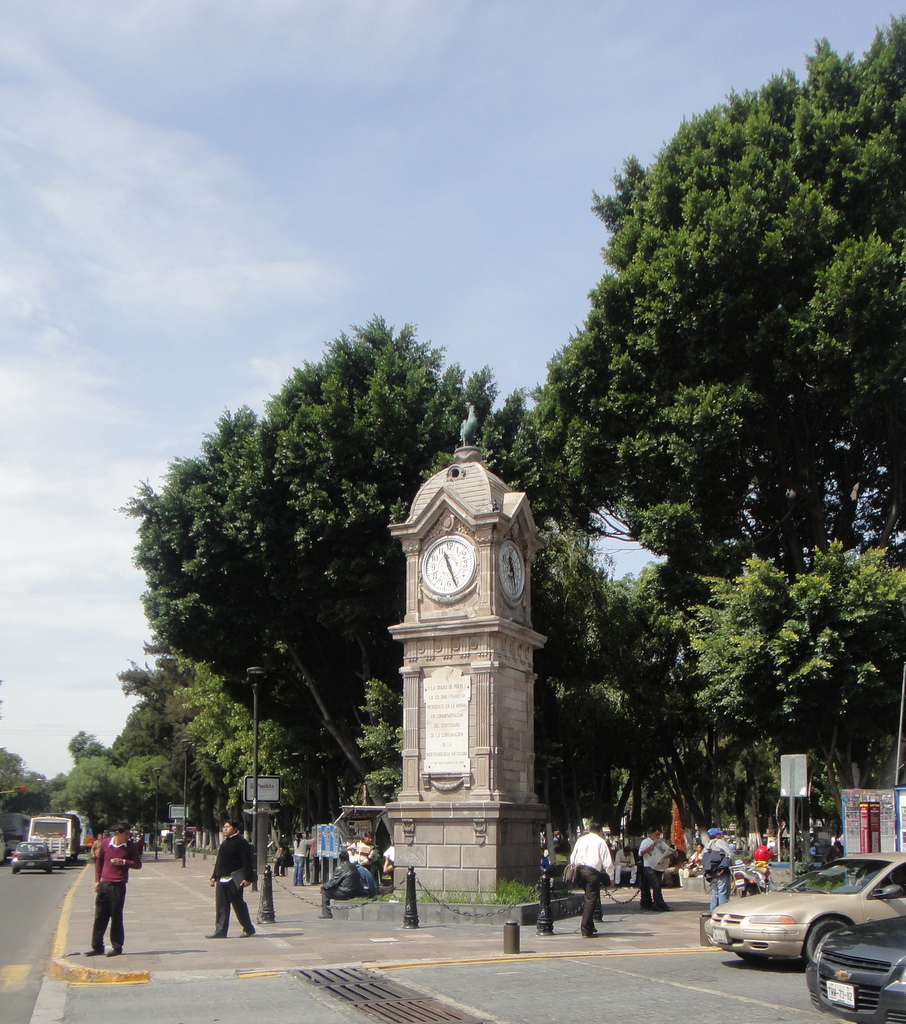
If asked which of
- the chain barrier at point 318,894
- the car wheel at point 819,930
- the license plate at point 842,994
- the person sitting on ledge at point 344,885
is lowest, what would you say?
the chain barrier at point 318,894

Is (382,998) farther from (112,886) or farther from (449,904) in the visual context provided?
(449,904)

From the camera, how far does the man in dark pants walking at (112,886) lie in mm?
14812

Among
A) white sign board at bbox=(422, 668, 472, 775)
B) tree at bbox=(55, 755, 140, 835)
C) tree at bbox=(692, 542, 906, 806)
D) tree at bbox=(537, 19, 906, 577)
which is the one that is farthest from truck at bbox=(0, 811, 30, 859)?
tree at bbox=(692, 542, 906, 806)

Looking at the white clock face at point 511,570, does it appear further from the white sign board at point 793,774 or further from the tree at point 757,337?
the white sign board at point 793,774

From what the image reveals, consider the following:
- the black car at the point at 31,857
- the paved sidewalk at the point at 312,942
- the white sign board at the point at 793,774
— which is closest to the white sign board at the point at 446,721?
the paved sidewalk at the point at 312,942

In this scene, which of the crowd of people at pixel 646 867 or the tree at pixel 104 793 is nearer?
the crowd of people at pixel 646 867

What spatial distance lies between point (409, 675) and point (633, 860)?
10.9m

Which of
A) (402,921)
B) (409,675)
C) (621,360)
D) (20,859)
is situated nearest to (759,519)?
(621,360)

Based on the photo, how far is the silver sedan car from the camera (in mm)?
13234

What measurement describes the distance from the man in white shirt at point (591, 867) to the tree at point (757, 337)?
1064 centimetres

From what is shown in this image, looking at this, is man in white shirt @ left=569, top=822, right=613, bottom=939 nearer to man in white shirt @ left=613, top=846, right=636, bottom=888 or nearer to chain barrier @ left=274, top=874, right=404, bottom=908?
chain barrier @ left=274, top=874, right=404, bottom=908

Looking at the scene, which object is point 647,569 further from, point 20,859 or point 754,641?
point 20,859

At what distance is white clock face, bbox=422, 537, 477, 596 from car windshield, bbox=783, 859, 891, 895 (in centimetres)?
945

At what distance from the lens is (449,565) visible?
2238cm
